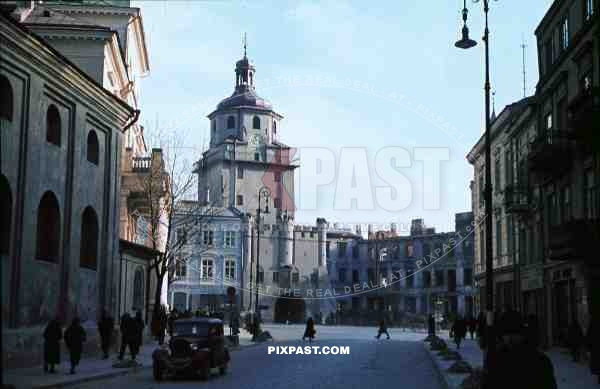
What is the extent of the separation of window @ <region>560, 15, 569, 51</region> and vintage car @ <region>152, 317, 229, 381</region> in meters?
18.2

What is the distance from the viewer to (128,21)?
1646 inches

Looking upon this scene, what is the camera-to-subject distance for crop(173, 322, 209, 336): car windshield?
74.2ft

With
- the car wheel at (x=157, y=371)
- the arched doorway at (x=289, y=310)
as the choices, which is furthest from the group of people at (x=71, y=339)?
the arched doorway at (x=289, y=310)

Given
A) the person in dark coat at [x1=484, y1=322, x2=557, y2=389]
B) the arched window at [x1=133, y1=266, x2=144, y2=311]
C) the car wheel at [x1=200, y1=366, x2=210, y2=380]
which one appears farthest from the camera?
the arched window at [x1=133, y1=266, x2=144, y2=311]

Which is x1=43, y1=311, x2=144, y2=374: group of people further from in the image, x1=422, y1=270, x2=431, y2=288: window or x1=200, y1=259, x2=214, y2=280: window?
x1=422, y1=270, x2=431, y2=288: window

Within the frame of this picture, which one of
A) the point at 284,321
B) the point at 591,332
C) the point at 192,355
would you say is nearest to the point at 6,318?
the point at 192,355

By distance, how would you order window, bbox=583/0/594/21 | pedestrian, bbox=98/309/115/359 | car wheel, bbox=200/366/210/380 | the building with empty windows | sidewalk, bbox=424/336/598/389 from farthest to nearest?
1. window, bbox=583/0/594/21
2. pedestrian, bbox=98/309/115/359
3. the building with empty windows
4. car wheel, bbox=200/366/210/380
5. sidewalk, bbox=424/336/598/389

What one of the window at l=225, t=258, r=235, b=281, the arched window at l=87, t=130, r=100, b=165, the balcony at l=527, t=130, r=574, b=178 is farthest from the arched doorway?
the arched window at l=87, t=130, r=100, b=165

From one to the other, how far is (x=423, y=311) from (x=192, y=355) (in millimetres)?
85557

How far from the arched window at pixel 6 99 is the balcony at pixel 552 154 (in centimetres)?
1790

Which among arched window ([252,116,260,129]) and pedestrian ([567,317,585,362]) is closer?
pedestrian ([567,317,585,362])

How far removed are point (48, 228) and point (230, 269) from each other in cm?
6322

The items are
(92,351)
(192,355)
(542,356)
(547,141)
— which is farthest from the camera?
(547,141)

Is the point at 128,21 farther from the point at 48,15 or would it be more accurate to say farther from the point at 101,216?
the point at 101,216
